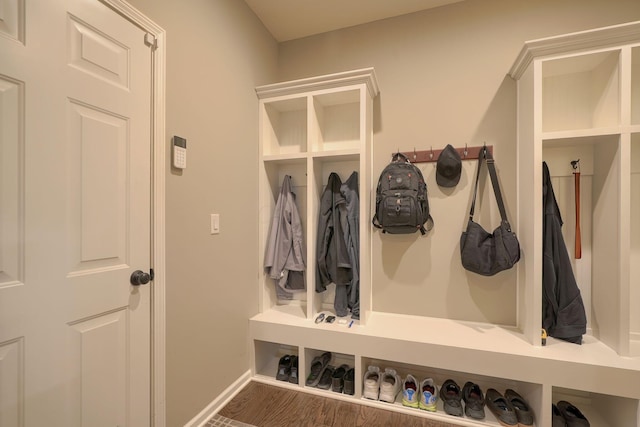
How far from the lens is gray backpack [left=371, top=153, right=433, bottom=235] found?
1.87 meters

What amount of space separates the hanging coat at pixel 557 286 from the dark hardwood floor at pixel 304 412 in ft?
2.82

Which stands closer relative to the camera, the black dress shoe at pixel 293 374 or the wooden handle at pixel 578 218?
the wooden handle at pixel 578 218

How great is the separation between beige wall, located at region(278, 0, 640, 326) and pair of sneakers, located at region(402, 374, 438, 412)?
46 centimetres

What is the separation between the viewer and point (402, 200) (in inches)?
73.8

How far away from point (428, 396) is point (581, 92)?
7.00ft

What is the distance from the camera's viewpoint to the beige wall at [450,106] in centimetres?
184

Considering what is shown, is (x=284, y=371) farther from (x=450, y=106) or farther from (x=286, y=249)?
(x=450, y=106)

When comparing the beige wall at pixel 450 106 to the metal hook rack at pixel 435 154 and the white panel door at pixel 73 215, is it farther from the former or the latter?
the white panel door at pixel 73 215

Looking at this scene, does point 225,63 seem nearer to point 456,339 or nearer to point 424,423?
point 456,339

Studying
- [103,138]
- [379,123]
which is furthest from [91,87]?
[379,123]

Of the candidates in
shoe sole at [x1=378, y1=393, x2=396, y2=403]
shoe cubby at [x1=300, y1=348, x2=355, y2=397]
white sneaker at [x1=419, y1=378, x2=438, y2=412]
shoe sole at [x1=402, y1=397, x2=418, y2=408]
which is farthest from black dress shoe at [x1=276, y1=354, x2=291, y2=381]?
white sneaker at [x1=419, y1=378, x2=438, y2=412]

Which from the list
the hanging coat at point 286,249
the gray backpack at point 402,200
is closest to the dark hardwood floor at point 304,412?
the hanging coat at point 286,249

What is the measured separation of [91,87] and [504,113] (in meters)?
2.30

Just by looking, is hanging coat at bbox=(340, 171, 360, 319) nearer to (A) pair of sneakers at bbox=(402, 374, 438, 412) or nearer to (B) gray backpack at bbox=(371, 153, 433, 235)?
(B) gray backpack at bbox=(371, 153, 433, 235)
